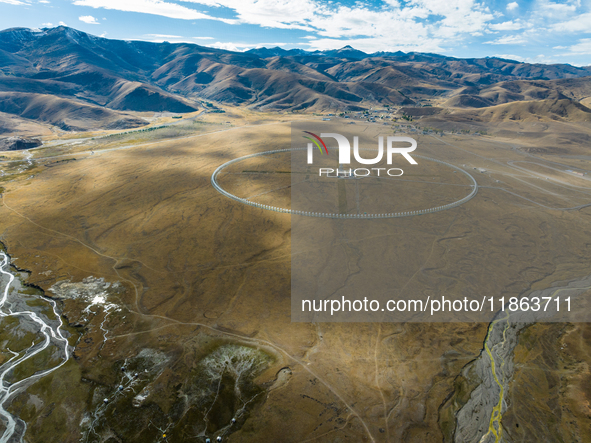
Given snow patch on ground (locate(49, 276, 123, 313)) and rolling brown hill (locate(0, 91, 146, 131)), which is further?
rolling brown hill (locate(0, 91, 146, 131))

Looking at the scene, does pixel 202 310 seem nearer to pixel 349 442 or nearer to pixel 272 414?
pixel 272 414

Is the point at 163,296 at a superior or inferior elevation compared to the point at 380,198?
inferior

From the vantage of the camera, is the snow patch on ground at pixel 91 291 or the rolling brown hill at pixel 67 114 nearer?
the snow patch on ground at pixel 91 291

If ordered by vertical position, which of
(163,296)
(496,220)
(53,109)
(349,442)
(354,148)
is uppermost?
(53,109)

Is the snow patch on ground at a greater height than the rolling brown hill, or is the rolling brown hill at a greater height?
the rolling brown hill

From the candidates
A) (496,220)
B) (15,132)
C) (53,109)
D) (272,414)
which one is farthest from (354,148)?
(53,109)

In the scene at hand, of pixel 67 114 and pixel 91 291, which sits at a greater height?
pixel 67 114

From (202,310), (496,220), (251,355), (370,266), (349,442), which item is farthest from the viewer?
(496,220)

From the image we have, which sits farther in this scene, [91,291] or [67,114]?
[67,114]

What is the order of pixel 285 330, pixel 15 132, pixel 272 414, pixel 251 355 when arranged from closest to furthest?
pixel 272 414
pixel 251 355
pixel 285 330
pixel 15 132

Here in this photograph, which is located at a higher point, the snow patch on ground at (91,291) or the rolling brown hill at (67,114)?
the rolling brown hill at (67,114)

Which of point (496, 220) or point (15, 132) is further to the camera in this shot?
point (15, 132)
